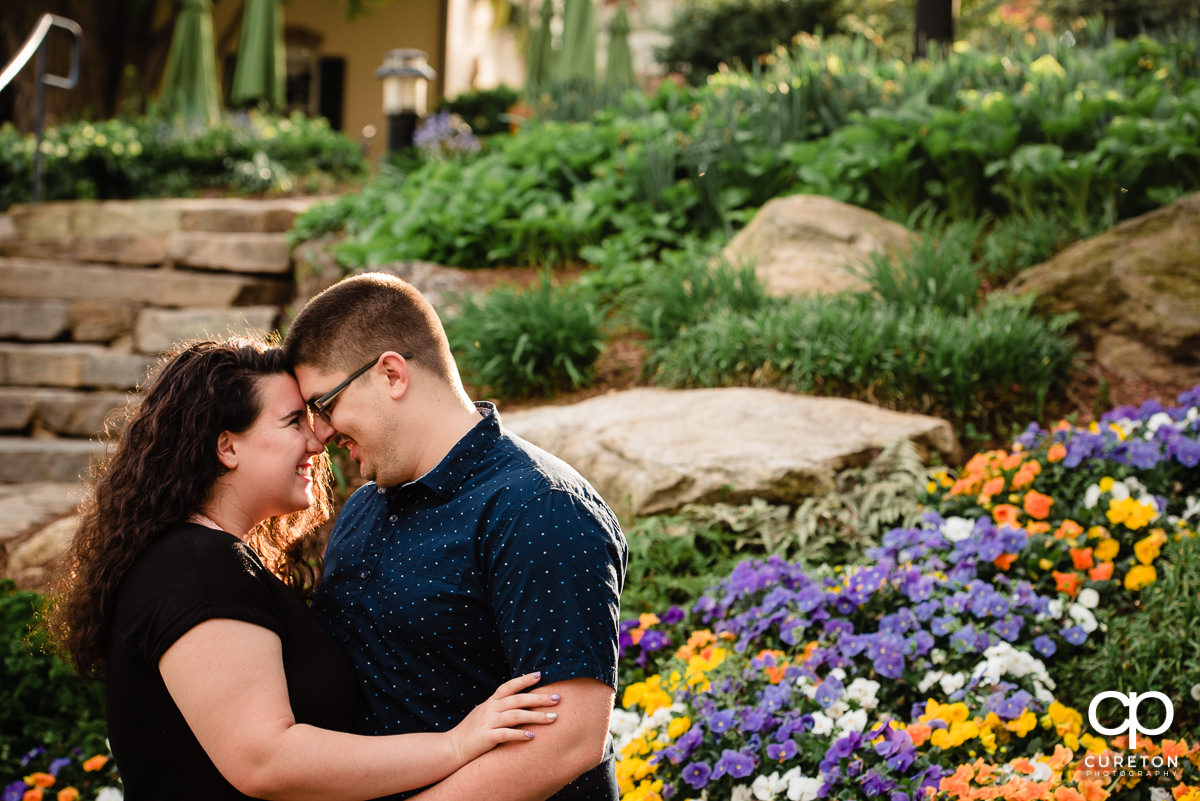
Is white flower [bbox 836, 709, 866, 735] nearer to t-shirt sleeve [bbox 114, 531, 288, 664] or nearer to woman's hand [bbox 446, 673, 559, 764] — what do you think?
woman's hand [bbox 446, 673, 559, 764]

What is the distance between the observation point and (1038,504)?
3348 millimetres

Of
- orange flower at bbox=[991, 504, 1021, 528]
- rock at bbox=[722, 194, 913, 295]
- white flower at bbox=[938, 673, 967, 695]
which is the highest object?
rock at bbox=[722, 194, 913, 295]

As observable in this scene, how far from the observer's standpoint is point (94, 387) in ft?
21.4

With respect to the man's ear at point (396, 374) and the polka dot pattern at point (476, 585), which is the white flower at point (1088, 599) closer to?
the polka dot pattern at point (476, 585)

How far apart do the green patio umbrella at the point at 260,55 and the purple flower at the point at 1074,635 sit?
1197 centimetres

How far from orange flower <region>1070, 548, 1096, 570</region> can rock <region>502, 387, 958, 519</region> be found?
0.87m

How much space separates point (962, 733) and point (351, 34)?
650 inches

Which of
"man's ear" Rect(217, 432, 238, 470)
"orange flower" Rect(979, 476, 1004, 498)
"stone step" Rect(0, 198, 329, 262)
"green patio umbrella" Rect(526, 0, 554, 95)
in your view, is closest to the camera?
"man's ear" Rect(217, 432, 238, 470)

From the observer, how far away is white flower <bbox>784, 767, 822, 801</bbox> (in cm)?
238

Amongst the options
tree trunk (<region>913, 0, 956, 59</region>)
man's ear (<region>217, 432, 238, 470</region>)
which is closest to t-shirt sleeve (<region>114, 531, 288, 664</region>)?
man's ear (<region>217, 432, 238, 470</region>)

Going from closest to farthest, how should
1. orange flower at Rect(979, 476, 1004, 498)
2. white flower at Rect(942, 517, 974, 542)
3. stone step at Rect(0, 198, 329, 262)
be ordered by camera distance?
white flower at Rect(942, 517, 974, 542), orange flower at Rect(979, 476, 1004, 498), stone step at Rect(0, 198, 329, 262)

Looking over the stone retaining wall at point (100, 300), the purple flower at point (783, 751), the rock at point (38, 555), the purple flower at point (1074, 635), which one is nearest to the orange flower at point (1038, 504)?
the purple flower at point (1074, 635)

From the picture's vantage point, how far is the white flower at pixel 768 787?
2420 mm

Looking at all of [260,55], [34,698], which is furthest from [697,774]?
[260,55]
